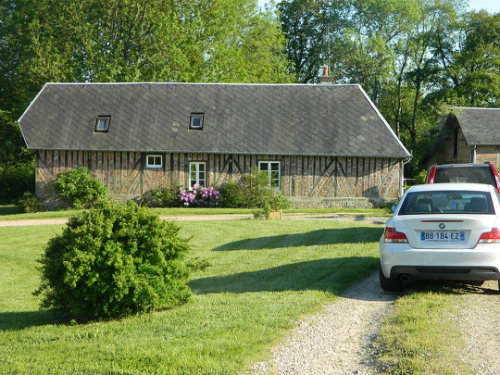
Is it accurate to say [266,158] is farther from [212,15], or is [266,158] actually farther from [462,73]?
[462,73]

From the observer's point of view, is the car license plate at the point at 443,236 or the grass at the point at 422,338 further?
the car license plate at the point at 443,236

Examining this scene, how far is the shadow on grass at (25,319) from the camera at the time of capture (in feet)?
24.1

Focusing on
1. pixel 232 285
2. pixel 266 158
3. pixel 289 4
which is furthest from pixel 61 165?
pixel 289 4

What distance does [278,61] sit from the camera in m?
45.1

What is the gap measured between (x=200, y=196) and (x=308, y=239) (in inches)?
487

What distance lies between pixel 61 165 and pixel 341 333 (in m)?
23.0

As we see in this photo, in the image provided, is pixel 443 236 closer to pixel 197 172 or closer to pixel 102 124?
pixel 197 172

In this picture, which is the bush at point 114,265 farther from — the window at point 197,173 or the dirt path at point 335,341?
the window at point 197,173

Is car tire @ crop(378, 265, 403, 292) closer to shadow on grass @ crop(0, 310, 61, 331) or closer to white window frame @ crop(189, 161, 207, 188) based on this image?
shadow on grass @ crop(0, 310, 61, 331)

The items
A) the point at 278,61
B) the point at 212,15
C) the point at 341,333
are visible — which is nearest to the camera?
the point at 341,333

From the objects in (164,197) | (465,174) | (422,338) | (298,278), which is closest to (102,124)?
(164,197)

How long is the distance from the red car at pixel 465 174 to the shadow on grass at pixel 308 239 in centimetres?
273

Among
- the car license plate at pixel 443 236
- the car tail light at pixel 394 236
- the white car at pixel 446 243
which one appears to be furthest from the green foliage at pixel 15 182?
the car license plate at pixel 443 236

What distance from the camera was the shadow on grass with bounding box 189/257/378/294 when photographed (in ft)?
28.6
